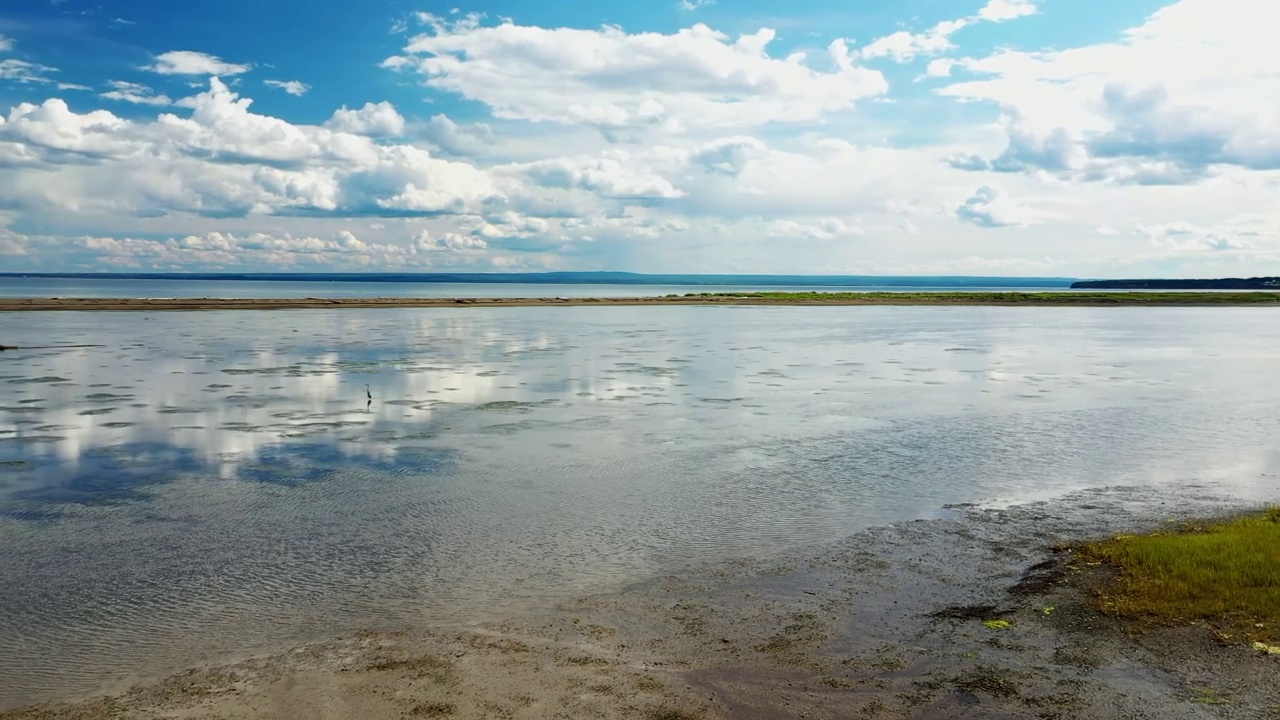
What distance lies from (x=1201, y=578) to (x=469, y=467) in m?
12.4

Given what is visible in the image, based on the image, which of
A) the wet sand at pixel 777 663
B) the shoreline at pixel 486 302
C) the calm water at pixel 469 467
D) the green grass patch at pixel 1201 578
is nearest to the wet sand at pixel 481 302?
the shoreline at pixel 486 302

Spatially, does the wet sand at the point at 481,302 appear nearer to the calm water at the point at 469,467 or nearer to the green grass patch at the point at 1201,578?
the calm water at the point at 469,467

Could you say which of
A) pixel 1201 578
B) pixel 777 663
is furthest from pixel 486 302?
pixel 777 663

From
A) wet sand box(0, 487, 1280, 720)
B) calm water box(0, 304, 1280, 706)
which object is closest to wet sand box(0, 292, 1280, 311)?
calm water box(0, 304, 1280, 706)

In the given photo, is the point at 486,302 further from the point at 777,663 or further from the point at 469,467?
the point at 777,663

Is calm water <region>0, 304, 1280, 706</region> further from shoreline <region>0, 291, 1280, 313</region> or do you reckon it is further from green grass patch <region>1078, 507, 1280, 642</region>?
shoreline <region>0, 291, 1280, 313</region>

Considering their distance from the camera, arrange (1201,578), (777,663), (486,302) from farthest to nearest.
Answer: (486,302) < (1201,578) < (777,663)

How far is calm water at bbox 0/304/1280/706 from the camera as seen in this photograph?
10906mm

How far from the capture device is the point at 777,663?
29.6 ft

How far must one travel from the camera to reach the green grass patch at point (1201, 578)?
32.3 feet

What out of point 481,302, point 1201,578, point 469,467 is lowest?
point 469,467

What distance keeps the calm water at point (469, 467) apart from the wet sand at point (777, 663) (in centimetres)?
81

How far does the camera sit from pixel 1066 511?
14.9 metres

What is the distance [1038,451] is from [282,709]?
17.1 meters
